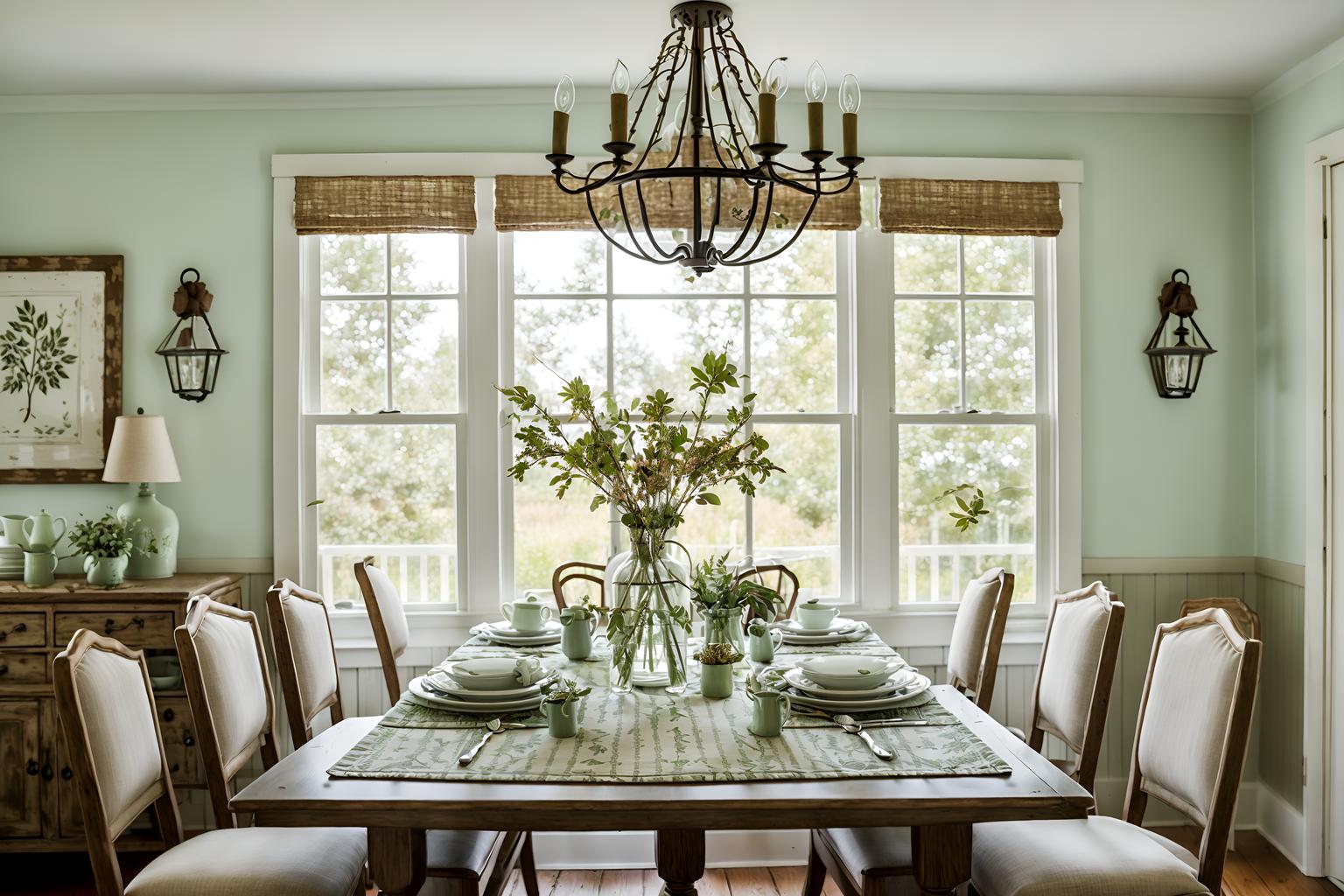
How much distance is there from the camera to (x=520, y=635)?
8.87 ft

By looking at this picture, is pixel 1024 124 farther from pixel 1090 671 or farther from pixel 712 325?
pixel 1090 671

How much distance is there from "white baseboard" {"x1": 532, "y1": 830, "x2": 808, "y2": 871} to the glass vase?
4.41 ft

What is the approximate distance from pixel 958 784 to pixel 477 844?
1087mm

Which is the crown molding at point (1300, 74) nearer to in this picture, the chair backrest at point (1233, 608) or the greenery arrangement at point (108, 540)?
the chair backrest at point (1233, 608)

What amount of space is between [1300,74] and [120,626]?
4216 millimetres

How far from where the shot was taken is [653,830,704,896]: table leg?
1760 millimetres

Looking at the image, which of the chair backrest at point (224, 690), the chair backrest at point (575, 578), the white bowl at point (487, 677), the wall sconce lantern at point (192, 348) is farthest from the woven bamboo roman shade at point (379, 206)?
the white bowl at point (487, 677)

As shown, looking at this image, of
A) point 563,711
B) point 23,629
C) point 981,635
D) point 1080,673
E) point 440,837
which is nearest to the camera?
point 563,711

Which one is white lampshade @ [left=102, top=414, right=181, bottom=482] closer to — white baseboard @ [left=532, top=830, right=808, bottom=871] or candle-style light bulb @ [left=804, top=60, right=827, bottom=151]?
white baseboard @ [left=532, top=830, right=808, bottom=871]

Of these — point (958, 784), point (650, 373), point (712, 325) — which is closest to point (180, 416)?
point (650, 373)

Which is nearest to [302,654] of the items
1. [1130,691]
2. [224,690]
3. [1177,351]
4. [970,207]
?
[224,690]

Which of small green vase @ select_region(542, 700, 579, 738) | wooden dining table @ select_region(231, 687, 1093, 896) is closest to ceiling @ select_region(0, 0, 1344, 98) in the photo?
small green vase @ select_region(542, 700, 579, 738)

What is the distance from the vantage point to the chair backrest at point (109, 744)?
1.79 metres

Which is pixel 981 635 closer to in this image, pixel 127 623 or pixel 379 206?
pixel 379 206
